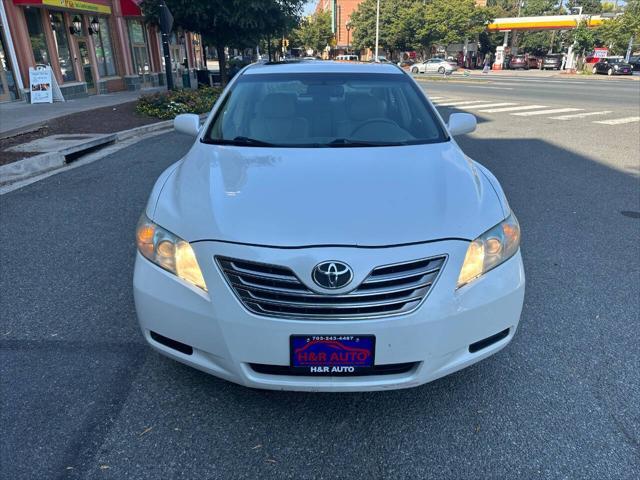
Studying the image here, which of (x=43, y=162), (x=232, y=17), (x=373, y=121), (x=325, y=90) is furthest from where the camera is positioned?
(x=232, y=17)

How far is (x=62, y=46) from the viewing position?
17.3 meters

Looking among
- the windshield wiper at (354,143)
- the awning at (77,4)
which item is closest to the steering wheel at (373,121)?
the windshield wiper at (354,143)

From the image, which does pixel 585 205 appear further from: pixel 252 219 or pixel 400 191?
pixel 252 219

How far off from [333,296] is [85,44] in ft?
67.5

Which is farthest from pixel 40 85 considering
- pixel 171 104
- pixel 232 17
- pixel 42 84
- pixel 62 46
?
pixel 232 17

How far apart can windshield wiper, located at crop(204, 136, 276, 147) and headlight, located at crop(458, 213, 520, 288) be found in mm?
1495

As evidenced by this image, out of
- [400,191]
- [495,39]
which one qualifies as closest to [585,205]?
[400,191]

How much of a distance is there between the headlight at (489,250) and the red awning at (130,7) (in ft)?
72.1

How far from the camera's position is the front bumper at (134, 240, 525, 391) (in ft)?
6.39

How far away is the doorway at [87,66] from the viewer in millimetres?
18328

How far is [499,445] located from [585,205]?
4.43 metres

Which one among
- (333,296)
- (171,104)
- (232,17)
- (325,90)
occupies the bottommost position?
(171,104)

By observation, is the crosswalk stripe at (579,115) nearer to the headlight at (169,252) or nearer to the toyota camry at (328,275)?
the toyota camry at (328,275)

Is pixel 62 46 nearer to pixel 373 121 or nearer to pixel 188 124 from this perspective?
pixel 188 124
